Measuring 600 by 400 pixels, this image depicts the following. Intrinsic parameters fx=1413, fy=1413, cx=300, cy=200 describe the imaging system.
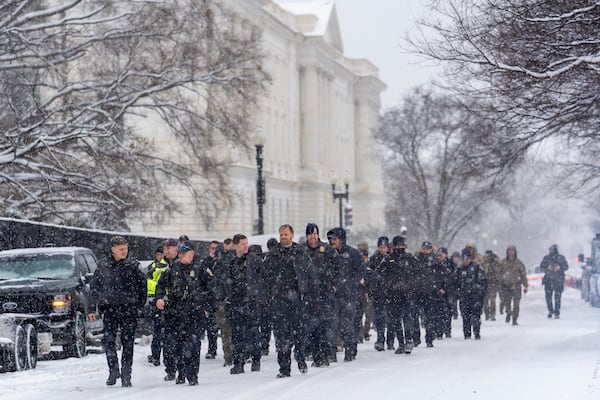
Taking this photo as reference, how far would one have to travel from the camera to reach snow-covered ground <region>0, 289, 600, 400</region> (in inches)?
597

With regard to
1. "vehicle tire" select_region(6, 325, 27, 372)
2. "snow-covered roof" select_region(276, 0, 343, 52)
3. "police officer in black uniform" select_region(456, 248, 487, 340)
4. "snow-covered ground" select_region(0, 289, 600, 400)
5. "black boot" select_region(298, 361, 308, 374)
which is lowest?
"snow-covered ground" select_region(0, 289, 600, 400)

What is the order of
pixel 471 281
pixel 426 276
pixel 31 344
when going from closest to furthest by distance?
1. pixel 31 344
2. pixel 426 276
3. pixel 471 281

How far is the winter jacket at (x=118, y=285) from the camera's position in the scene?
1655 cm

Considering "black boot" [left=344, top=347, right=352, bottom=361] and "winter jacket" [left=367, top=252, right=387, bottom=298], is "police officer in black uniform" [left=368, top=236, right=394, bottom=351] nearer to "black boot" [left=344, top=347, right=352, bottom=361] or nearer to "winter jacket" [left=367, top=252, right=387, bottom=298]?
"winter jacket" [left=367, top=252, right=387, bottom=298]

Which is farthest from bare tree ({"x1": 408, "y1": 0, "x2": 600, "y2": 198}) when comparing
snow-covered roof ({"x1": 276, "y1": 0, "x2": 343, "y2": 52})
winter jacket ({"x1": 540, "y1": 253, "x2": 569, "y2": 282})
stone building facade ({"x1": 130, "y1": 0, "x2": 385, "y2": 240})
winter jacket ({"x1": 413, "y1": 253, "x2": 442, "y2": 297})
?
snow-covered roof ({"x1": 276, "y1": 0, "x2": 343, "y2": 52})

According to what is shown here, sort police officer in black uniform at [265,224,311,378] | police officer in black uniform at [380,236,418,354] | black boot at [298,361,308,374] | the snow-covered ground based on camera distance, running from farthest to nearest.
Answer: police officer in black uniform at [380,236,418,354] < black boot at [298,361,308,374] < police officer in black uniform at [265,224,311,378] < the snow-covered ground

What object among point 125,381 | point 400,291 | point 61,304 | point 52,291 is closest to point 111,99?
point 52,291

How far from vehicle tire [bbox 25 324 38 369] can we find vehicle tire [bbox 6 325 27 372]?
0.18ft

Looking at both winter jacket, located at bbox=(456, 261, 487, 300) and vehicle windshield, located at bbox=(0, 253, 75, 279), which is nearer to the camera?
vehicle windshield, located at bbox=(0, 253, 75, 279)

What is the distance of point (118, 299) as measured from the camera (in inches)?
651

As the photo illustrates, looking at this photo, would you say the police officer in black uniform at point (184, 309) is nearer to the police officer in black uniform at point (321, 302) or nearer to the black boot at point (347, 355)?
the police officer in black uniform at point (321, 302)

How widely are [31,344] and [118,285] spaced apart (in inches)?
145

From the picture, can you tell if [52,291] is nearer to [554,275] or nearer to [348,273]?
[348,273]

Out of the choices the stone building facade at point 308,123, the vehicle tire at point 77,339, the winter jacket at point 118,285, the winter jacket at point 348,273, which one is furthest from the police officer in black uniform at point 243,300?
the stone building facade at point 308,123
